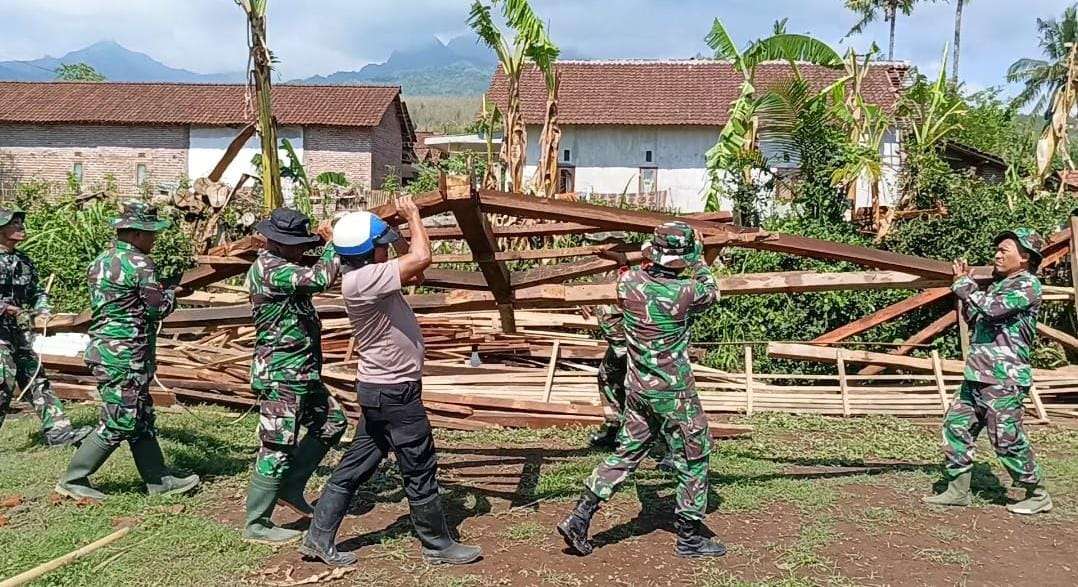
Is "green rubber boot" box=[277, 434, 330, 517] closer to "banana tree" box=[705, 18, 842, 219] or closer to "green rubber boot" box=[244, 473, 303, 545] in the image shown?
"green rubber boot" box=[244, 473, 303, 545]

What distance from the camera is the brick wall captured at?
28438 millimetres

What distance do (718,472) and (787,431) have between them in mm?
1913

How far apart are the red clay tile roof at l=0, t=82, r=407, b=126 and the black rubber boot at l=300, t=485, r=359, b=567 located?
24.3 metres

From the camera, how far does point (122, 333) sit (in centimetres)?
515

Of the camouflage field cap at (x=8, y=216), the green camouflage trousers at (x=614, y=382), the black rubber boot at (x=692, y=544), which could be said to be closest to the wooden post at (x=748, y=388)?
the green camouflage trousers at (x=614, y=382)

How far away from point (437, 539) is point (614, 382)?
2.60m

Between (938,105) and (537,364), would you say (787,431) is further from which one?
(938,105)

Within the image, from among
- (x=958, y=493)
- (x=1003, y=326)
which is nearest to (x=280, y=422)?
(x=958, y=493)

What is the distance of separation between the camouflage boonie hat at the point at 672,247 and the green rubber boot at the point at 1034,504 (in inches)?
115

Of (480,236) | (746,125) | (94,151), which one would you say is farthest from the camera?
(94,151)

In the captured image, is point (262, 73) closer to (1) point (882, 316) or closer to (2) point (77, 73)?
(1) point (882, 316)

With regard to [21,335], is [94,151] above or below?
above

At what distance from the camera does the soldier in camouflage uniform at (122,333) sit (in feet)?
16.7

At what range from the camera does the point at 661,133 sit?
969 inches
